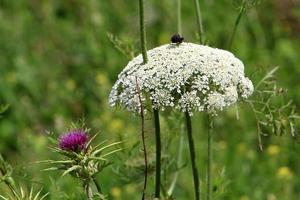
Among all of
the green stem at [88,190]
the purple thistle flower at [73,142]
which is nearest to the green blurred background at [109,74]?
the green stem at [88,190]

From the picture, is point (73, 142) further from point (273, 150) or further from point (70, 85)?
point (70, 85)

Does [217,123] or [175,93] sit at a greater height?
[217,123]

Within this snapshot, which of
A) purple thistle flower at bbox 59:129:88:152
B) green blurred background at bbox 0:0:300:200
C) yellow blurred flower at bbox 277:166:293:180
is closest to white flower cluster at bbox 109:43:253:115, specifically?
purple thistle flower at bbox 59:129:88:152

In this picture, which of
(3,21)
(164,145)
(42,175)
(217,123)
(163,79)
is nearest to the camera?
(163,79)

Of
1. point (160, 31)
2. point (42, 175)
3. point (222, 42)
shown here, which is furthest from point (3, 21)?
point (42, 175)

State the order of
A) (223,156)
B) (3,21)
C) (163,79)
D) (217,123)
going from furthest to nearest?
(3,21) → (217,123) → (223,156) → (163,79)

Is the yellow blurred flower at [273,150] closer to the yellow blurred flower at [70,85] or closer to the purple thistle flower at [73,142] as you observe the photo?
the yellow blurred flower at [70,85]

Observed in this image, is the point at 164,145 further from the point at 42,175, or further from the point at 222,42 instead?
the point at 222,42

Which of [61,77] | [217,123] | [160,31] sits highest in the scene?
[160,31]
